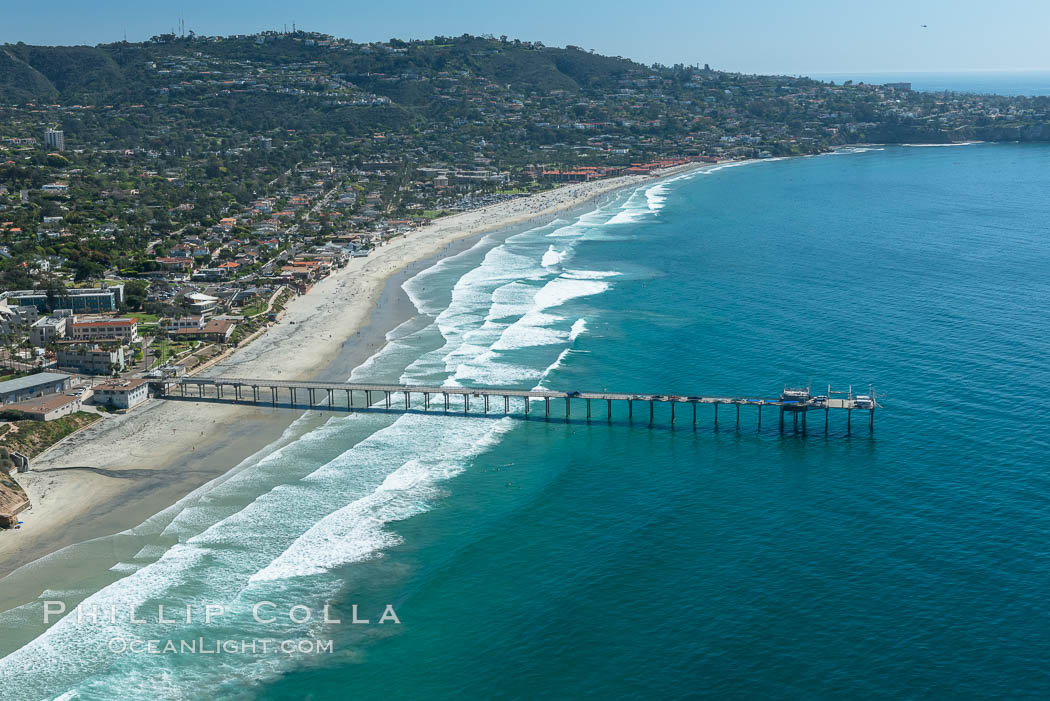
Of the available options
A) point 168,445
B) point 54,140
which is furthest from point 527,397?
point 54,140

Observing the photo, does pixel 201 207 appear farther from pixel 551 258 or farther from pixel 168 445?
pixel 168 445

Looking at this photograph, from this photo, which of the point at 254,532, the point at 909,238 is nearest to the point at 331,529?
the point at 254,532

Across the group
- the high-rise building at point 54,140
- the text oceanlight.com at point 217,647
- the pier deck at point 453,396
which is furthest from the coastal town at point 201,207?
the text oceanlight.com at point 217,647

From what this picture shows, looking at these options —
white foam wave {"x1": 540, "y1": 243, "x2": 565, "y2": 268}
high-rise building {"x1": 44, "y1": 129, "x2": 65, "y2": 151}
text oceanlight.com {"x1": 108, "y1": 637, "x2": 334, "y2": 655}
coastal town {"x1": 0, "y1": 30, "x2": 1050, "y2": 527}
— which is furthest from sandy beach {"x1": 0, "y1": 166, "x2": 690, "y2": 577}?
high-rise building {"x1": 44, "y1": 129, "x2": 65, "y2": 151}

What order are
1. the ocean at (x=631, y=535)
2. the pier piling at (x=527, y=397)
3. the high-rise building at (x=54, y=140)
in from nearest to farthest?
1. the ocean at (x=631, y=535)
2. the pier piling at (x=527, y=397)
3. the high-rise building at (x=54, y=140)

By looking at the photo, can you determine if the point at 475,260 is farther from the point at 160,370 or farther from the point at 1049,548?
the point at 1049,548

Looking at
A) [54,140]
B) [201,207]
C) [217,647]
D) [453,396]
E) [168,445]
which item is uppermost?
[54,140]

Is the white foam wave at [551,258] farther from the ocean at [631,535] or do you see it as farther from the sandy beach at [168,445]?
the ocean at [631,535]
